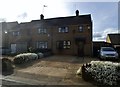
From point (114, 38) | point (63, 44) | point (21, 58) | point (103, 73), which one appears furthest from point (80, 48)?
point (114, 38)

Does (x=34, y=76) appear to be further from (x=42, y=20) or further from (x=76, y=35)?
(x=42, y=20)

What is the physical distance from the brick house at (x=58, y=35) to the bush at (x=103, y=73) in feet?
49.9

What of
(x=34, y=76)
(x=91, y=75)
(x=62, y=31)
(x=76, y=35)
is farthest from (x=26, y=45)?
(x=91, y=75)

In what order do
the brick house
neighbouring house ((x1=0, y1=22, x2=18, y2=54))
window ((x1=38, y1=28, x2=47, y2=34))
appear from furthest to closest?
neighbouring house ((x1=0, y1=22, x2=18, y2=54))
window ((x1=38, y1=28, x2=47, y2=34))
the brick house

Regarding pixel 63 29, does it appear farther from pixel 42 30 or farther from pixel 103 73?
pixel 103 73

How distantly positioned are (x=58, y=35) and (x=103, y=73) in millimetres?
18703

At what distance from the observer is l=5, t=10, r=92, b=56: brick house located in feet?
91.4

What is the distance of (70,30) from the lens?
29031mm

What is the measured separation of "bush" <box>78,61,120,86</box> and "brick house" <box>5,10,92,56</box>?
1520 cm

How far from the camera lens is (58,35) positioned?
2981 centimetres

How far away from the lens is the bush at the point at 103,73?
11.3 m

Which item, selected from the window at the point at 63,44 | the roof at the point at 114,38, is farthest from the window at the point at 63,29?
the roof at the point at 114,38

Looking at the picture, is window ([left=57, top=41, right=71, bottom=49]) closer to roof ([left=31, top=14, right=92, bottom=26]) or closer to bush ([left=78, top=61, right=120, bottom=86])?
roof ([left=31, top=14, right=92, bottom=26])

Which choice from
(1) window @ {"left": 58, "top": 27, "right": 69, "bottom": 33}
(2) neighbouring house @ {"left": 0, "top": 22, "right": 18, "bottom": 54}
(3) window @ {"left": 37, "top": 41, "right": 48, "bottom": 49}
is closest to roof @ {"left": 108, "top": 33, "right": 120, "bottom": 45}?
(1) window @ {"left": 58, "top": 27, "right": 69, "bottom": 33}
